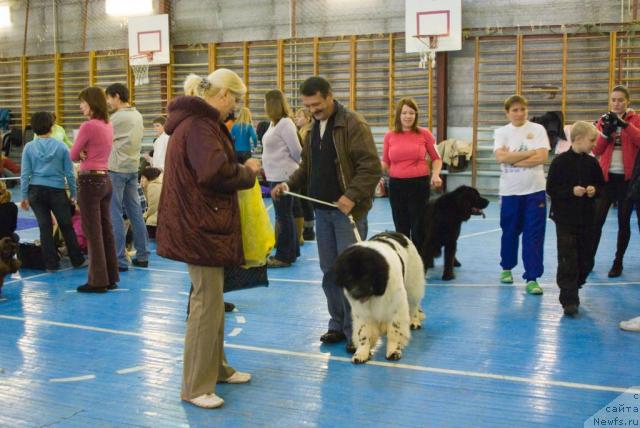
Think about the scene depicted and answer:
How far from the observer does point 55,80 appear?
16.1m

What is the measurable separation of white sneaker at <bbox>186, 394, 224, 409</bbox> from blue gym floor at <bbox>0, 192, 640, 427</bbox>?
0.04 m

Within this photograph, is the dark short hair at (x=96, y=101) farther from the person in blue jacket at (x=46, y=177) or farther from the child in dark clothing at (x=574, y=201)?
the child in dark clothing at (x=574, y=201)

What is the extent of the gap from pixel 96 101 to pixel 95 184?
2.32 feet

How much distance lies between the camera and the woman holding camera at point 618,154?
5918 millimetres

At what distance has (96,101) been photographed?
18.9 ft

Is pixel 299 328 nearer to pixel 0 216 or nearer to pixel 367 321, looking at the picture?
pixel 367 321

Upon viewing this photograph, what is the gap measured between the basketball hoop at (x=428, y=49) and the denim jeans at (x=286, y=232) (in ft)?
22.5

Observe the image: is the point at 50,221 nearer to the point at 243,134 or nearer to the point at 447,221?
the point at 243,134

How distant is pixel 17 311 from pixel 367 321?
9.67 ft

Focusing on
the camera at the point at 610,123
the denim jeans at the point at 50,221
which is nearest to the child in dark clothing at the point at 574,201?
the camera at the point at 610,123

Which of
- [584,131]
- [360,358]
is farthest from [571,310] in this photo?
[360,358]

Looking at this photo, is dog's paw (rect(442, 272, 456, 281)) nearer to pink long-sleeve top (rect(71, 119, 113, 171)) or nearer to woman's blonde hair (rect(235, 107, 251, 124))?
woman's blonde hair (rect(235, 107, 251, 124))

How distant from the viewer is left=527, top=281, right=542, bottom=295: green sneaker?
558cm

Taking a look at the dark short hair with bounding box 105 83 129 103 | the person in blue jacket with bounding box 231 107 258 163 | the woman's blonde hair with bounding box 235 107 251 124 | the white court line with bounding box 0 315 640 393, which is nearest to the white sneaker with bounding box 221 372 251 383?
the white court line with bounding box 0 315 640 393
